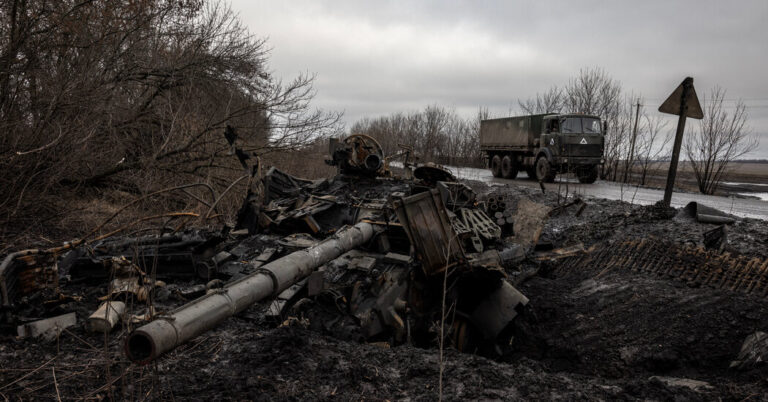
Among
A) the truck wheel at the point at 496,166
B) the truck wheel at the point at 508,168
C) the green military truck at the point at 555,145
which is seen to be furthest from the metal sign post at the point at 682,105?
the truck wheel at the point at 496,166

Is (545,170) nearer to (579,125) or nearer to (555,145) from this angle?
(555,145)

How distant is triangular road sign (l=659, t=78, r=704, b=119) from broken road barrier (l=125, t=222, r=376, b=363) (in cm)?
679

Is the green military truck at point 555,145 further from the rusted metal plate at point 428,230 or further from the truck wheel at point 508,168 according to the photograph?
the rusted metal plate at point 428,230

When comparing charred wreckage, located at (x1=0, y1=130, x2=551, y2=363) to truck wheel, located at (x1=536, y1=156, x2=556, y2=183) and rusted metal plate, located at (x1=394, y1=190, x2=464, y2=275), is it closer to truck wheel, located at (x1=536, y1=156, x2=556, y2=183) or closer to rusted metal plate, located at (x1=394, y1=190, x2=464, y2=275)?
rusted metal plate, located at (x1=394, y1=190, x2=464, y2=275)

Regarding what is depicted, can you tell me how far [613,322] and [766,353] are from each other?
1.54 meters

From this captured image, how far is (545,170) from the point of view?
17484 millimetres

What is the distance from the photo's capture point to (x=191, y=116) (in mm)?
12039

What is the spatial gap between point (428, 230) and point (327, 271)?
1.20 meters

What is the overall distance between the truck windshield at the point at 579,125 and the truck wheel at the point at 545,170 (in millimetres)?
1325

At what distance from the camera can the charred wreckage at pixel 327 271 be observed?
4.14 m

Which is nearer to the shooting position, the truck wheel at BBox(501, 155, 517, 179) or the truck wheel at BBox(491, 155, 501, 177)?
the truck wheel at BBox(501, 155, 517, 179)

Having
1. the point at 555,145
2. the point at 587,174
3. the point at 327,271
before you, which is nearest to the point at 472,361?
the point at 327,271

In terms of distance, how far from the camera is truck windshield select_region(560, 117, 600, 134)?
17.5 metres

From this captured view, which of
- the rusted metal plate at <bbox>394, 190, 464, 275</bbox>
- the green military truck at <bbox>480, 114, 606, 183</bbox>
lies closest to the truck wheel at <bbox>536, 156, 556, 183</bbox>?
the green military truck at <bbox>480, 114, 606, 183</bbox>
